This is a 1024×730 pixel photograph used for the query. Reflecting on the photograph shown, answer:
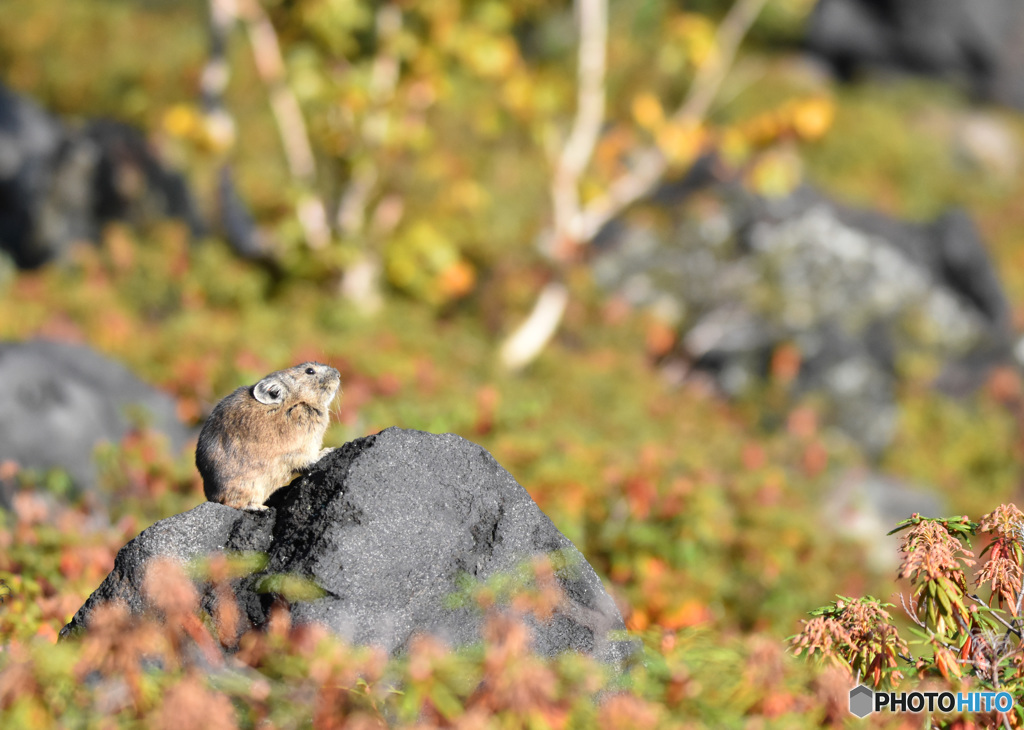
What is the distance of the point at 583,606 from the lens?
11.7ft

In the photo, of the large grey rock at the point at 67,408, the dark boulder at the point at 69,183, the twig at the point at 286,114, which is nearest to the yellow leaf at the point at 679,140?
the twig at the point at 286,114

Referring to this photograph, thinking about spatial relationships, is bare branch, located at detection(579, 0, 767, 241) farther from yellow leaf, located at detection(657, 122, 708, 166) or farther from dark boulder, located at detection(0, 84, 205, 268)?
dark boulder, located at detection(0, 84, 205, 268)

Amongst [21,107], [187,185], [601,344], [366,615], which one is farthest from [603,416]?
[21,107]

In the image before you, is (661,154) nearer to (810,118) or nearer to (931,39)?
(810,118)

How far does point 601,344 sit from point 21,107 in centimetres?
844

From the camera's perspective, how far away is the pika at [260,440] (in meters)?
3.98

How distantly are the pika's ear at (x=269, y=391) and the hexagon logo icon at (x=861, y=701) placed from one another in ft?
8.90

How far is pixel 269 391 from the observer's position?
4098 millimetres

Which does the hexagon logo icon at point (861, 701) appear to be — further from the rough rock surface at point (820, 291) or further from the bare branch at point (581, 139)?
the rough rock surface at point (820, 291)

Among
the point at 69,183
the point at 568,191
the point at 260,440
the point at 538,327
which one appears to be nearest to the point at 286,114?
the point at 69,183

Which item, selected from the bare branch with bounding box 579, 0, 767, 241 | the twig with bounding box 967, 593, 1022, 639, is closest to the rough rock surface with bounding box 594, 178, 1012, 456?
the bare branch with bounding box 579, 0, 767, 241

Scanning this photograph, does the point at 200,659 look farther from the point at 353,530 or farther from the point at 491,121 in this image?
the point at 491,121
